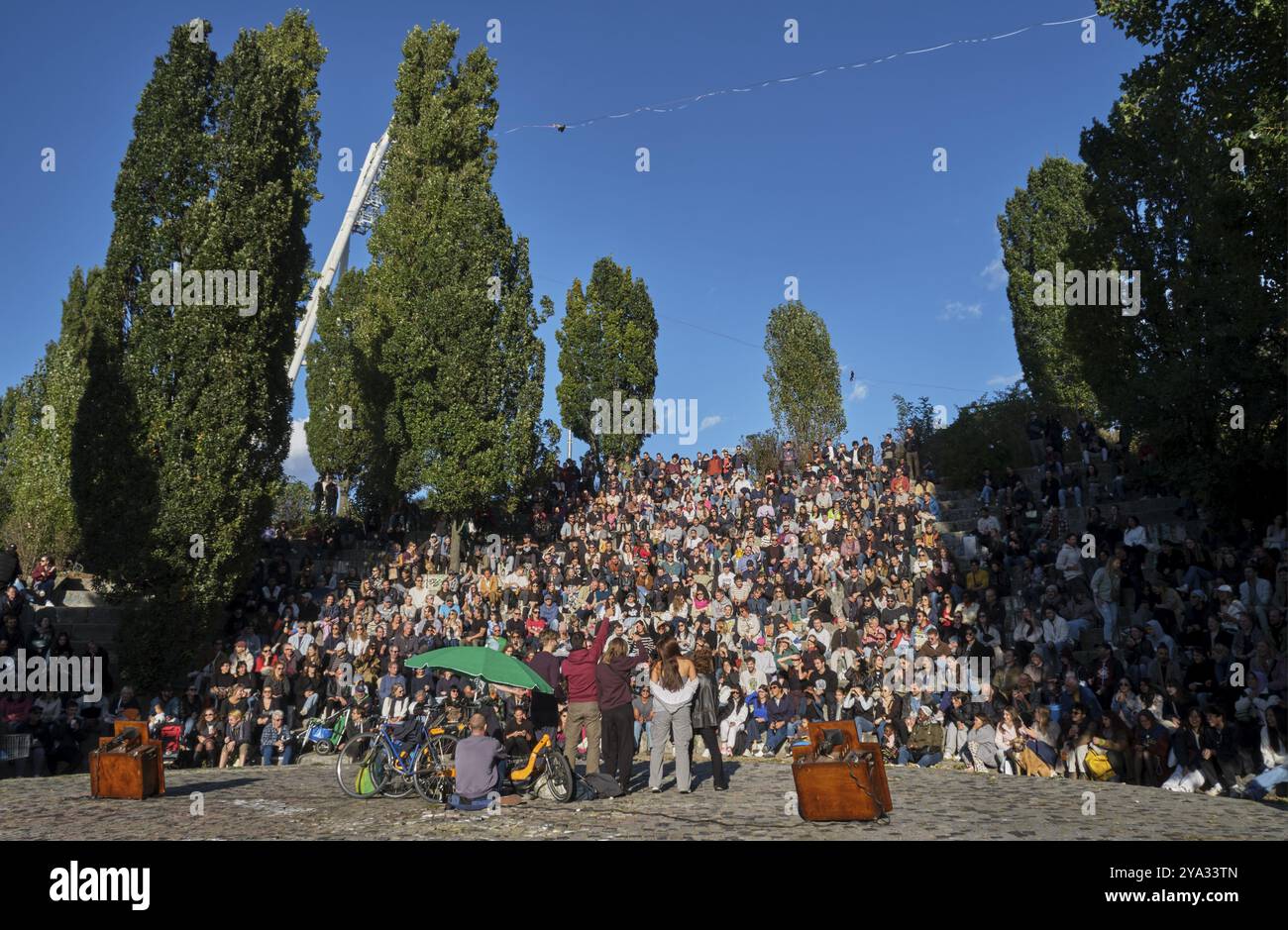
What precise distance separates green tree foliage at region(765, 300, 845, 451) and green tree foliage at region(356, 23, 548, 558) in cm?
1925

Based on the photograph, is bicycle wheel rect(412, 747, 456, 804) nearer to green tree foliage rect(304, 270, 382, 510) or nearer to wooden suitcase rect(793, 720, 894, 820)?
wooden suitcase rect(793, 720, 894, 820)

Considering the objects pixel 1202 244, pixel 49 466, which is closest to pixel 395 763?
pixel 1202 244

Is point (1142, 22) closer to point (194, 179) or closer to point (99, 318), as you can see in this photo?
point (194, 179)

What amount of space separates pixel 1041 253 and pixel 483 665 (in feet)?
125

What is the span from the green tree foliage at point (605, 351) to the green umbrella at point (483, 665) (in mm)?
32300

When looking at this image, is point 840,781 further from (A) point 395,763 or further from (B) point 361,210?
(B) point 361,210

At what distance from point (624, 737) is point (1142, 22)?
48.3 ft

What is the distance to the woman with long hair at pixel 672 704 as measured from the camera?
1138 cm

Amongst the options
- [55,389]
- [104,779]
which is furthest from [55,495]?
[104,779]

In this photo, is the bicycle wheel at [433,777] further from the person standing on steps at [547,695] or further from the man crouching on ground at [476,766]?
the person standing on steps at [547,695]

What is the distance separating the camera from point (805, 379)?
156 ft

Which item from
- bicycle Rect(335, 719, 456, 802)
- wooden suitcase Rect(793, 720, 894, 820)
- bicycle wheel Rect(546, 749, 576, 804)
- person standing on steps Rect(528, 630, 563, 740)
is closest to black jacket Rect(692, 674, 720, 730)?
bicycle wheel Rect(546, 749, 576, 804)

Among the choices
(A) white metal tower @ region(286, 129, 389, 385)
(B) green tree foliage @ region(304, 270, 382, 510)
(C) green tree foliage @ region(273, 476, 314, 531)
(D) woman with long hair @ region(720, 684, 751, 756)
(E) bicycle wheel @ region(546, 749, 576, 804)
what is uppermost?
(A) white metal tower @ region(286, 129, 389, 385)

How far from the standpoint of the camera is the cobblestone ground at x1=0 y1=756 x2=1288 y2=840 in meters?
8.66
